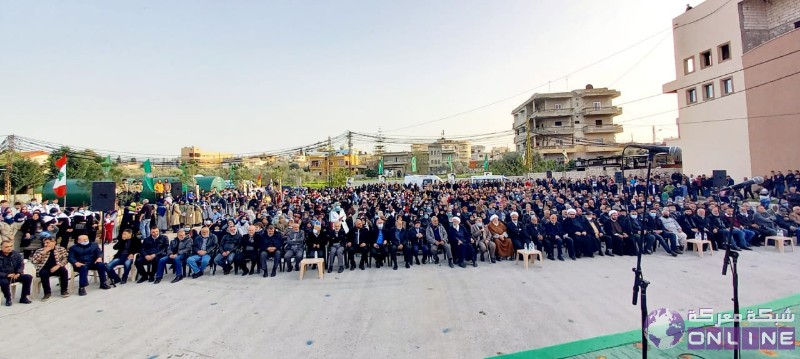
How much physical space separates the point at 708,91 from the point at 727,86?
140 cm

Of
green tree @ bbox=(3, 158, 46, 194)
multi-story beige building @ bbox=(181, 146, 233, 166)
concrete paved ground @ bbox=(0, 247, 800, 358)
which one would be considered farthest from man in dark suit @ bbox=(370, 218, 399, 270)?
multi-story beige building @ bbox=(181, 146, 233, 166)

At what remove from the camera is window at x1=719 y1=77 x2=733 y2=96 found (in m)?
19.8

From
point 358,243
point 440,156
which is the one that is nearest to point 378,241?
point 358,243

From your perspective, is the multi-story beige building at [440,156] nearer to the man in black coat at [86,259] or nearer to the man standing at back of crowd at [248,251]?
the man standing at back of crowd at [248,251]

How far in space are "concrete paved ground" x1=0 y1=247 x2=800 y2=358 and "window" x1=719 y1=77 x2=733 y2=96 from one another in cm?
1729

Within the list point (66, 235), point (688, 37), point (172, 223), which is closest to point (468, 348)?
point (66, 235)

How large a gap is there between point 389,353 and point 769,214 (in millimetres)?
11586

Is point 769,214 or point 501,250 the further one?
point 769,214

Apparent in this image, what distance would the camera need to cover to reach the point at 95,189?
791 centimetres

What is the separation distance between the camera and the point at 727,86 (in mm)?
20125

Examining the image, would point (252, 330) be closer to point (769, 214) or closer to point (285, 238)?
point (285, 238)

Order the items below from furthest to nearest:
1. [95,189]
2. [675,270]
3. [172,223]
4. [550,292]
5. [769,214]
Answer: [172,223], [769,214], [95,189], [675,270], [550,292]

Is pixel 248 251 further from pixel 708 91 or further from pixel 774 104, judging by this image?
pixel 708 91

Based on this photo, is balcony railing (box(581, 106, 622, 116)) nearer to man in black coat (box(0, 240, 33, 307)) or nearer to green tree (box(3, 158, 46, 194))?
man in black coat (box(0, 240, 33, 307))
